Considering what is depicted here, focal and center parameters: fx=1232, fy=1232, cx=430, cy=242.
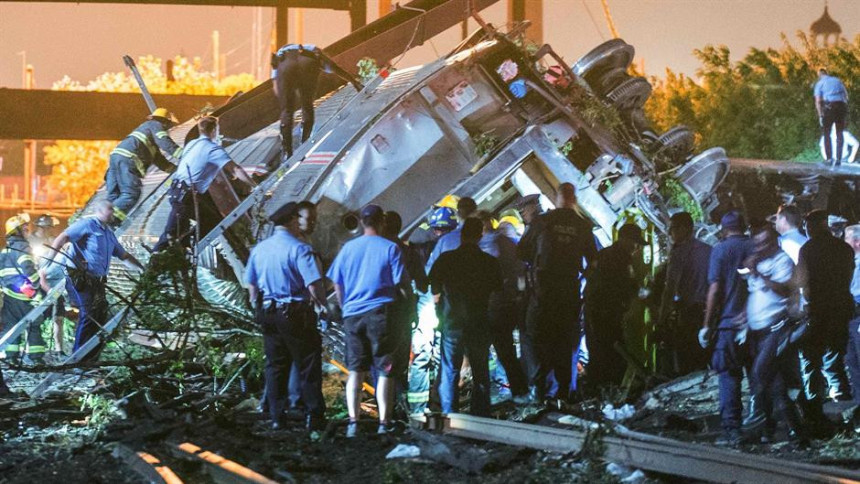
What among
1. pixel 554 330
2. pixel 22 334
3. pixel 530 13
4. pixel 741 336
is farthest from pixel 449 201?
pixel 530 13

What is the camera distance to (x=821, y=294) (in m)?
7.99

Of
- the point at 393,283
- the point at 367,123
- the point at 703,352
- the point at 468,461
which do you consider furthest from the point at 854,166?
the point at 468,461

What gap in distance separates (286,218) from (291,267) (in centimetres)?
34

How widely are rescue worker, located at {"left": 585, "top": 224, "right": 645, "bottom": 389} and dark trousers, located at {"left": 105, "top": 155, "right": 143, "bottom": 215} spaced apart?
5363mm

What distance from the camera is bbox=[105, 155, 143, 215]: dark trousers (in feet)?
41.9

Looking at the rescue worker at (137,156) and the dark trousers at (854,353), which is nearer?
the dark trousers at (854,353)

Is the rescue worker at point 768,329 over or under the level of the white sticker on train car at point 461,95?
under

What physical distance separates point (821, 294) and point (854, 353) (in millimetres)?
1108

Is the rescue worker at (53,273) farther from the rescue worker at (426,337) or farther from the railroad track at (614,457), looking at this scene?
the railroad track at (614,457)

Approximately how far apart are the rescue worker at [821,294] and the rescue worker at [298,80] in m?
4.90

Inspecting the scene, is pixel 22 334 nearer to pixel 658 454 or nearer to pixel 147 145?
pixel 147 145

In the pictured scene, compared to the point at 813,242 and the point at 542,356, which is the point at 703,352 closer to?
the point at 542,356

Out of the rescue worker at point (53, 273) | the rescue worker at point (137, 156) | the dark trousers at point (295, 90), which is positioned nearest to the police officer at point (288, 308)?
the rescue worker at point (53, 273)

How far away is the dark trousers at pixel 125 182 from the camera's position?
12.8 m
